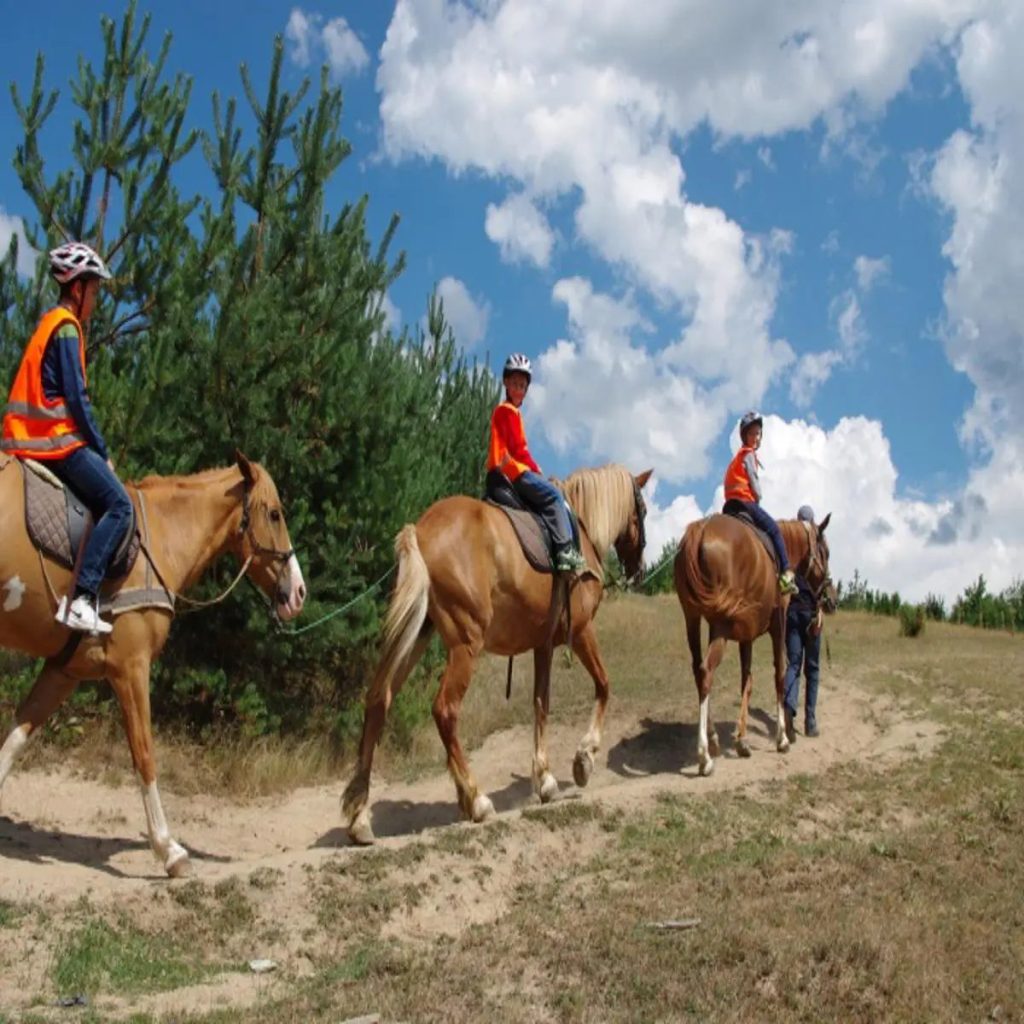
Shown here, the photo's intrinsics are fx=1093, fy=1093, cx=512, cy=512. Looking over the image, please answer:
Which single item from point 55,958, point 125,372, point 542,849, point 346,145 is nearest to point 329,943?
point 55,958

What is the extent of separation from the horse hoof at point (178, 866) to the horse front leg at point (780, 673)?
6.64 m

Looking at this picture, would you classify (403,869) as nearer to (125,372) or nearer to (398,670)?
(398,670)

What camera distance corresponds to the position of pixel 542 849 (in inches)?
315

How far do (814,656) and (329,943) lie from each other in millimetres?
8023

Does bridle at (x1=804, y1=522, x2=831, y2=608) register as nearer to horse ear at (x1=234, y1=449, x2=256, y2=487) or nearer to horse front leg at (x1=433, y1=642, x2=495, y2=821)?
horse front leg at (x1=433, y1=642, x2=495, y2=821)

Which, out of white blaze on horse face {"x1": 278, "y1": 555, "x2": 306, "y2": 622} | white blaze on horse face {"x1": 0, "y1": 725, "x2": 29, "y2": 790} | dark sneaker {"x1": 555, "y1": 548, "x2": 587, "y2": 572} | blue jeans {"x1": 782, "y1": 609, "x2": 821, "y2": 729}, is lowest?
white blaze on horse face {"x1": 0, "y1": 725, "x2": 29, "y2": 790}

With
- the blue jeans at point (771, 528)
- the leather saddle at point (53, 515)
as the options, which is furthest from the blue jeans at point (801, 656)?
the leather saddle at point (53, 515)

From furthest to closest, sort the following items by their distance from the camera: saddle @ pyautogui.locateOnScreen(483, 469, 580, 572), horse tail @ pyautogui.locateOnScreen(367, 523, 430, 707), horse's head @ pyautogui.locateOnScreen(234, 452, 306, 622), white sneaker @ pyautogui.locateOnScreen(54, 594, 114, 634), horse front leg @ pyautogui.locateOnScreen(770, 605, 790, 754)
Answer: horse front leg @ pyautogui.locateOnScreen(770, 605, 790, 754) → saddle @ pyautogui.locateOnScreen(483, 469, 580, 572) → horse tail @ pyautogui.locateOnScreen(367, 523, 430, 707) → horse's head @ pyautogui.locateOnScreen(234, 452, 306, 622) → white sneaker @ pyautogui.locateOnScreen(54, 594, 114, 634)

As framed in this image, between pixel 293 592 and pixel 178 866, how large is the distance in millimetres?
1964

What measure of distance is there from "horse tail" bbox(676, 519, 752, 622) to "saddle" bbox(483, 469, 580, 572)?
5.88 ft

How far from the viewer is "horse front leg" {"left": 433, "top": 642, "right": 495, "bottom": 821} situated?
830 cm

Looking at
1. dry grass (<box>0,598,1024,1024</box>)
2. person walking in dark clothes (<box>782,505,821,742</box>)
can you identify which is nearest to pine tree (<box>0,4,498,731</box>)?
dry grass (<box>0,598,1024,1024</box>)

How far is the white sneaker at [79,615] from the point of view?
664 cm

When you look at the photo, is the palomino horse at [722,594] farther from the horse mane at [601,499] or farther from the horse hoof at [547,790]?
the horse hoof at [547,790]
